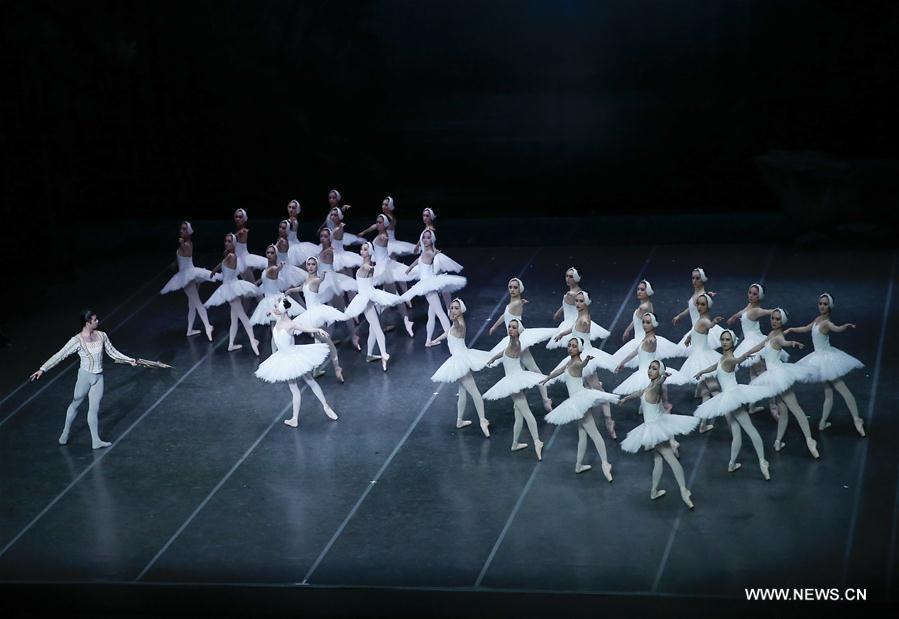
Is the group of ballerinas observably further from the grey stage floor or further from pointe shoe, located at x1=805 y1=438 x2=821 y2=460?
the grey stage floor

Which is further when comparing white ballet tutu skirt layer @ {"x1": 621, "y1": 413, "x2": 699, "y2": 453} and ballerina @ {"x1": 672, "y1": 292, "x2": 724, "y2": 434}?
ballerina @ {"x1": 672, "y1": 292, "x2": 724, "y2": 434}

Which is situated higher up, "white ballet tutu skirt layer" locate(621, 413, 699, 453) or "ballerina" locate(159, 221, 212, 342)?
"ballerina" locate(159, 221, 212, 342)

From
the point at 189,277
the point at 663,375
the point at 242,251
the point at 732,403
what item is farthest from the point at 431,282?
the point at 732,403

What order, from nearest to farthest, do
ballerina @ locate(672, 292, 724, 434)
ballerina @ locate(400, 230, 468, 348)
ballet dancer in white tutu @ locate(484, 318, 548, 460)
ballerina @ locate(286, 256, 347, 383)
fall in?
ballet dancer in white tutu @ locate(484, 318, 548, 460) < ballerina @ locate(672, 292, 724, 434) < ballerina @ locate(286, 256, 347, 383) < ballerina @ locate(400, 230, 468, 348)

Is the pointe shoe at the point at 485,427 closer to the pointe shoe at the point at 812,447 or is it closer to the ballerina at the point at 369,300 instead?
the ballerina at the point at 369,300

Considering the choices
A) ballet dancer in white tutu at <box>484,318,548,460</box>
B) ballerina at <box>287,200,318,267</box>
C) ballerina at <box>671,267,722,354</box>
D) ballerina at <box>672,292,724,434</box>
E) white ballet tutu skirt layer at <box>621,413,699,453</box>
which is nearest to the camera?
white ballet tutu skirt layer at <box>621,413,699,453</box>

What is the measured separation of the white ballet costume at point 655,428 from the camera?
9.84m

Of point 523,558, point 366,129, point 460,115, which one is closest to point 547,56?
point 460,115

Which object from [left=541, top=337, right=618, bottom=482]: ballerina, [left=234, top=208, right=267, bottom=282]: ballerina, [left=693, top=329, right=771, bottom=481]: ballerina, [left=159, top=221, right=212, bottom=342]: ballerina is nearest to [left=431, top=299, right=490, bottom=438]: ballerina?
[left=541, top=337, right=618, bottom=482]: ballerina

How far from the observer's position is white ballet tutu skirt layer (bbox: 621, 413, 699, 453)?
983 cm

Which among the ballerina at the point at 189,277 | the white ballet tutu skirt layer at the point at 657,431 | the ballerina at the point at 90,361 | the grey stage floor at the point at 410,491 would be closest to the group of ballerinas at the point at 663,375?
the white ballet tutu skirt layer at the point at 657,431

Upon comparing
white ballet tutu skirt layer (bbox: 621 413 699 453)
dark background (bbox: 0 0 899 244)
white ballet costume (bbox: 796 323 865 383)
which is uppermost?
dark background (bbox: 0 0 899 244)

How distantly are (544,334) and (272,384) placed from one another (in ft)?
8.81

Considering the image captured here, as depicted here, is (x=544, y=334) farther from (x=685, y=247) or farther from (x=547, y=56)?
(x=547, y=56)
